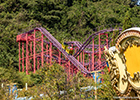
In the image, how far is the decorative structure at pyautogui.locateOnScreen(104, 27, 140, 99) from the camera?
12.3 feet

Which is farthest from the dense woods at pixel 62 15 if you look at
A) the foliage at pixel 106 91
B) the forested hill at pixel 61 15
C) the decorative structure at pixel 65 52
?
the foliage at pixel 106 91

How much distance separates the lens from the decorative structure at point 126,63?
3.75m

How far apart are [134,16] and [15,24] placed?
544 inches

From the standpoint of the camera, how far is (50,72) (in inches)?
295

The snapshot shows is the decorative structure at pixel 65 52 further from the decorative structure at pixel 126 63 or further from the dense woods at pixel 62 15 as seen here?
the decorative structure at pixel 126 63

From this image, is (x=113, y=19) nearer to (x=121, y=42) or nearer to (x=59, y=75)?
(x=59, y=75)

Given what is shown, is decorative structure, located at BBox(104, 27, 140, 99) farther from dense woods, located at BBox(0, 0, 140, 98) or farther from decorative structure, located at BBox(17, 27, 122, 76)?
dense woods, located at BBox(0, 0, 140, 98)

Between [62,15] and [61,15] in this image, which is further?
[62,15]

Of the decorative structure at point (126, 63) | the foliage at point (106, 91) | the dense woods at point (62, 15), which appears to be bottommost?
the foliage at point (106, 91)

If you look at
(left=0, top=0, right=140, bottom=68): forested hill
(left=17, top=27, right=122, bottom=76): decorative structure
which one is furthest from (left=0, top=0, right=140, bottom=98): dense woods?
(left=17, top=27, right=122, bottom=76): decorative structure

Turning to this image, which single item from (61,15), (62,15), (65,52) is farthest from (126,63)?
(62,15)

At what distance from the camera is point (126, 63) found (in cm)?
402

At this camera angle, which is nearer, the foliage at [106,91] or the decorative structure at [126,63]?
the decorative structure at [126,63]

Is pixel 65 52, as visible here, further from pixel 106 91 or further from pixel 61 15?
pixel 61 15
